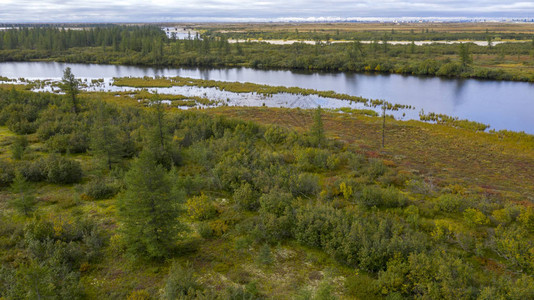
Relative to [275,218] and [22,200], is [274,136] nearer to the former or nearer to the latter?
[275,218]

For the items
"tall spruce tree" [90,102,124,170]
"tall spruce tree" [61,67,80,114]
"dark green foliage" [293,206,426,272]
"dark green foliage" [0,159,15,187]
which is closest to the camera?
"dark green foliage" [293,206,426,272]

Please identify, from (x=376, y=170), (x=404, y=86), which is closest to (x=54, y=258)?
(x=376, y=170)

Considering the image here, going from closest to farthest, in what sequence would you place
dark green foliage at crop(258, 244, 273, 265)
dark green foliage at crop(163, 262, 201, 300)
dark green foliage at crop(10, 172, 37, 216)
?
dark green foliage at crop(163, 262, 201, 300), dark green foliage at crop(258, 244, 273, 265), dark green foliage at crop(10, 172, 37, 216)

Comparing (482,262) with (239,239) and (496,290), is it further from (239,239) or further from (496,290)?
(239,239)

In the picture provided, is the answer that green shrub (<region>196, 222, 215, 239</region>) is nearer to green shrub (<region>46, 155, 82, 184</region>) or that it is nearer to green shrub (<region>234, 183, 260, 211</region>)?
green shrub (<region>234, 183, 260, 211</region>)

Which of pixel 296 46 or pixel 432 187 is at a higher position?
pixel 296 46

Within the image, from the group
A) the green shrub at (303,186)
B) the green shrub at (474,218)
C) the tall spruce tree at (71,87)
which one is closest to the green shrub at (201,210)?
the green shrub at (303,186)

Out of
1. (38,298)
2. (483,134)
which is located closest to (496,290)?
(38,298)

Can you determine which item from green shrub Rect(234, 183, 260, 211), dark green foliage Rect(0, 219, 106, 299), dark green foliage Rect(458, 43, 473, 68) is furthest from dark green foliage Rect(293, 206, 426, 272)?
dark green foliage Rect(458, 43, 473, 68)
